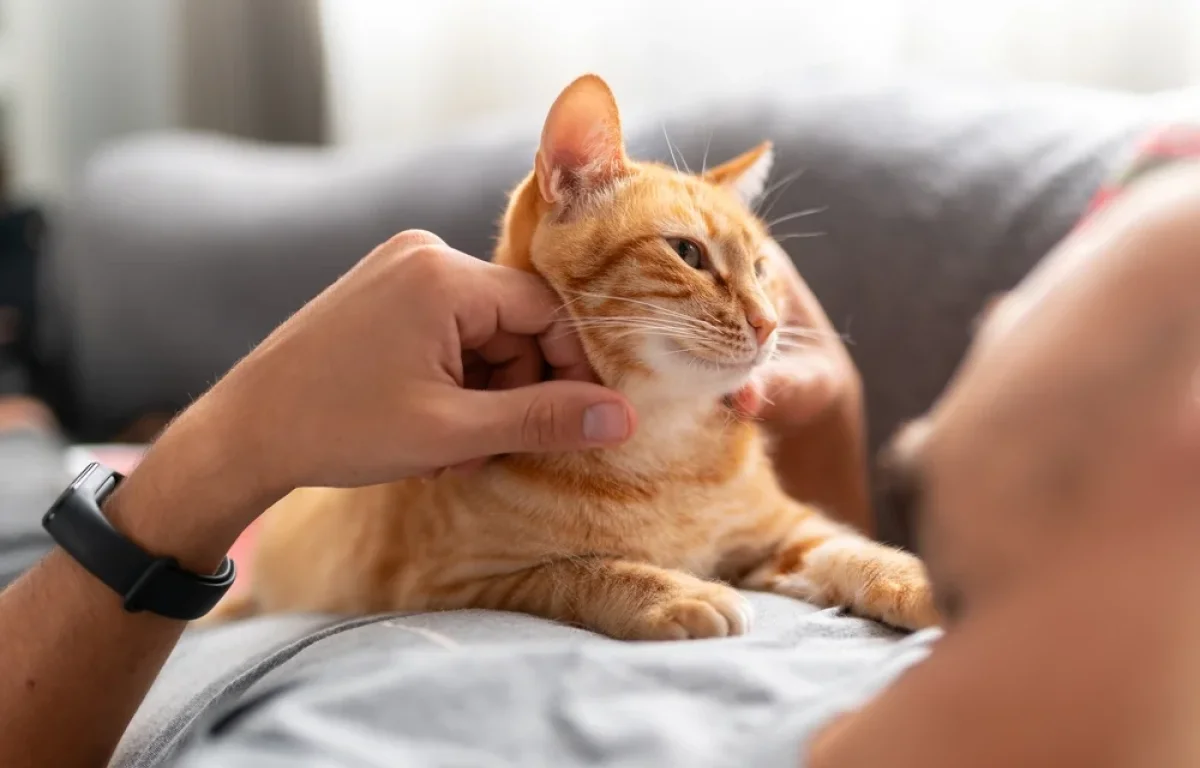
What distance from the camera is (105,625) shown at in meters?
0.82

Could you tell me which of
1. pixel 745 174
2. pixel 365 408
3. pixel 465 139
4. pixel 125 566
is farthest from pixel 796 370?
pixel 465 139

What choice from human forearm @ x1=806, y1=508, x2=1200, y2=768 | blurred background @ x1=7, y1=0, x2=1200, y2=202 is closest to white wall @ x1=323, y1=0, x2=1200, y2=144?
blurred background @ x1=7, y1=0, x2=1200, y2=202

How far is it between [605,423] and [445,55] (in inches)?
69.9

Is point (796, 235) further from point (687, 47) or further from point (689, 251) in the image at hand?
point (687, 47)

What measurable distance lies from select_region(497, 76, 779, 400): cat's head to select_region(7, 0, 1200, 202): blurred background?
88cm

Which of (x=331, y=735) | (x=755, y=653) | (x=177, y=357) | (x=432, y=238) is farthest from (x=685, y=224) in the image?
(x=177, y=357)

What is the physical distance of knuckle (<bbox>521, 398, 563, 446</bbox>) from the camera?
813 mm

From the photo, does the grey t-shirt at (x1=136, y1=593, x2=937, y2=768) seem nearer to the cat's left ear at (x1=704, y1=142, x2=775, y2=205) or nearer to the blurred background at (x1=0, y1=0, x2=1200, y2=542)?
the cat's left ear at (x1=704, y1=142, x2=775, y2=205)

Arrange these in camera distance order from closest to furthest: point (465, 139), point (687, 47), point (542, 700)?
point (542, 700), point (465, 139), point (687, 47)

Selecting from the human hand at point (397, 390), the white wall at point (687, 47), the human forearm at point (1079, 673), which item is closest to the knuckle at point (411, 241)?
the human hand at point (397, 390)

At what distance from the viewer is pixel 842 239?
4.80 feet

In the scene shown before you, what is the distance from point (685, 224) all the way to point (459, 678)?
468 millimetres

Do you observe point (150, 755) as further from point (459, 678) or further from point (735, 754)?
point (735, 754)

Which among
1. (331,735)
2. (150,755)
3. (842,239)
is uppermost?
(842,239)
